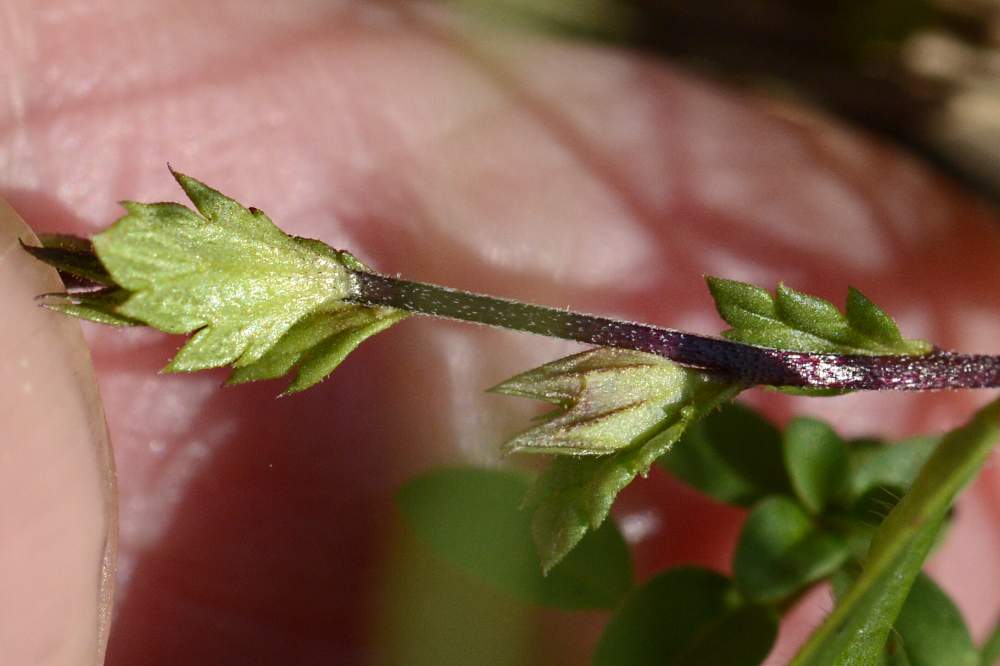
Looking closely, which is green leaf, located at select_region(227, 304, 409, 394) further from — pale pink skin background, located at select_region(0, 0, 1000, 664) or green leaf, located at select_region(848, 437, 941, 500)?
green leaf, located at select_region(848, 437, 941, 500)

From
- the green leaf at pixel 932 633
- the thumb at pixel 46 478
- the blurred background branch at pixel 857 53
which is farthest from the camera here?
the blurred background branch at pixel 857 53

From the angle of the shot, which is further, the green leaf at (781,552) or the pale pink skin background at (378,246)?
the pale pink skin background at (378,246)

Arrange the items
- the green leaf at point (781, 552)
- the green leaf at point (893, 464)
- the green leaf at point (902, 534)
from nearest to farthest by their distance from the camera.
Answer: the green leaf at point (902, 534), the green leaf at point (781, 552), the green leaf at point (893, 464)

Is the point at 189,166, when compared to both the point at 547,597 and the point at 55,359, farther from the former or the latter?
the point at 547,597

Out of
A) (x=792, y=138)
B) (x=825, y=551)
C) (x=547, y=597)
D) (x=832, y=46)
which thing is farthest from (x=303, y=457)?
(x=832, y=46)

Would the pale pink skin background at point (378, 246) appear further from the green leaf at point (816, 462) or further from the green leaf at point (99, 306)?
the green leaf at point (816, 462)

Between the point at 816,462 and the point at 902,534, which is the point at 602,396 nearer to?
the point at 902,534

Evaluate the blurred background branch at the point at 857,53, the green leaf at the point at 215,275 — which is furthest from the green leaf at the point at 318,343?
the blurred background branch at the point at 857,53

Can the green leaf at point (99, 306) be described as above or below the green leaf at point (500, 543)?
above
